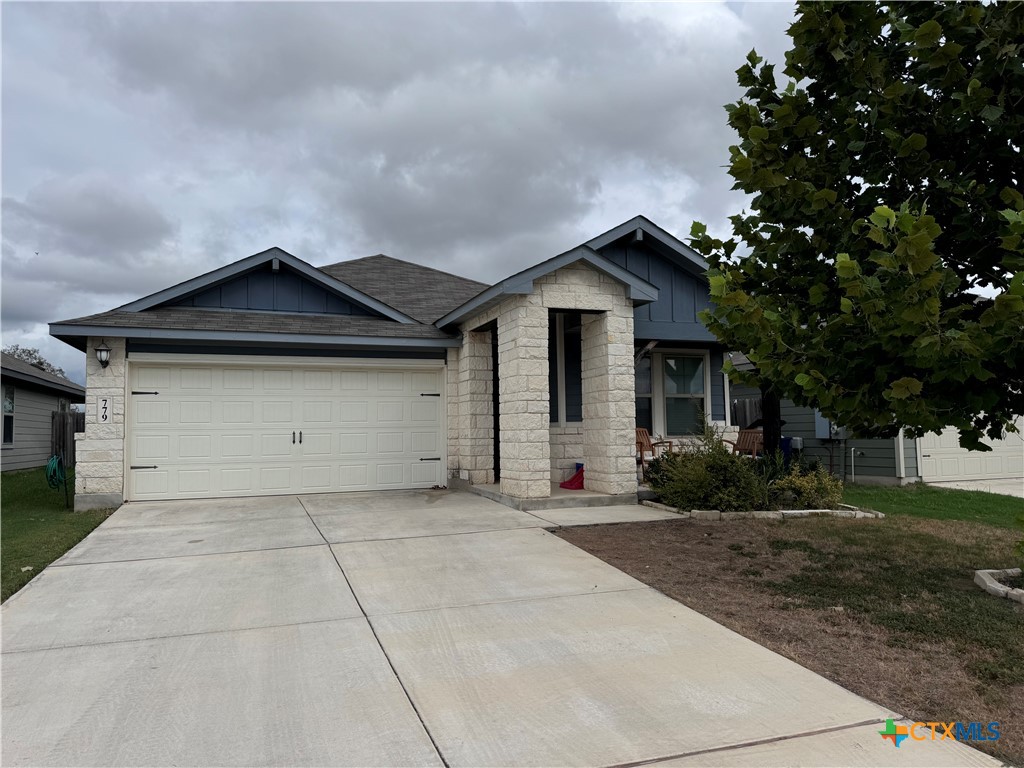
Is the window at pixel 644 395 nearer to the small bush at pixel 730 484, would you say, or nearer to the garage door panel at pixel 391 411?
the small bush at pixel 730 484

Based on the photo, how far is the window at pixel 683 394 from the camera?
12680 millimetres

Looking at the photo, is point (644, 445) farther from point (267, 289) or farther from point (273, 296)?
point (267, 289)

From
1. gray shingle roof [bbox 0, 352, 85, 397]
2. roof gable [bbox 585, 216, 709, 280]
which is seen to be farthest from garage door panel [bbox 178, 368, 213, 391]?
gray shingle roof [bbox 0, 352, 85, 397]

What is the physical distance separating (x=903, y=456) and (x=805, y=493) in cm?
525

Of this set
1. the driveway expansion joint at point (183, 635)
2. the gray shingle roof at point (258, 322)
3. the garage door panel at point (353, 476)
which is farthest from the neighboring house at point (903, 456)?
the driveway expansion joint at point (183, 635)

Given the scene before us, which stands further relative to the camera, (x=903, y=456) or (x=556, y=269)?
(x=903, y=456)

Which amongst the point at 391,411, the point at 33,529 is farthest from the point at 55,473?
the point at 391,411

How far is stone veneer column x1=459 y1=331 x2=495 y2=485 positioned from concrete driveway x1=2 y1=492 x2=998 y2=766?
4657 millimetres

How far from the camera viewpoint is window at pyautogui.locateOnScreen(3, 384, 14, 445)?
666 inches

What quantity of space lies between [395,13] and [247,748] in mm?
9470

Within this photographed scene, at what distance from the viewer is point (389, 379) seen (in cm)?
Result: 1165

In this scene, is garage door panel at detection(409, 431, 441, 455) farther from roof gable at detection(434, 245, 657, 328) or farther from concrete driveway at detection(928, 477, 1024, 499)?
concrete driveway at detection(928, 477, 1024, 499)

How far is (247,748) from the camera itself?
285cm

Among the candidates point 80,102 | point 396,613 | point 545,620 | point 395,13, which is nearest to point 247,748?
point 396,613
